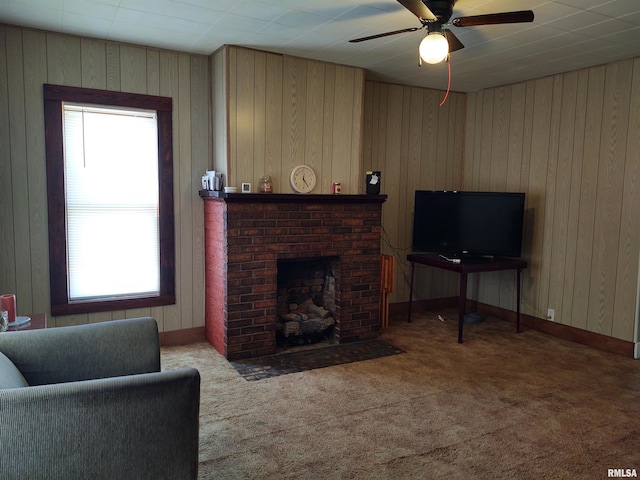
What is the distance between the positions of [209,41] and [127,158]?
1191 millimetres

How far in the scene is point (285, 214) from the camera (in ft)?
13.6

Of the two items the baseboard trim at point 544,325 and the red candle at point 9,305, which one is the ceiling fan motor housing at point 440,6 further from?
Answer: the baseboard trim at point 544,325

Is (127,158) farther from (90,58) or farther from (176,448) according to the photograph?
(176,448)

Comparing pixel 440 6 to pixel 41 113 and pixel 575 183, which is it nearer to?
pixel 575 183

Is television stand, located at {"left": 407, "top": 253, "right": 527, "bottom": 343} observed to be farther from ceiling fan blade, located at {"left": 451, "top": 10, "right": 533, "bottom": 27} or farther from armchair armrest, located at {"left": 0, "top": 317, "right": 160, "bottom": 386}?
armchair armrest, located at {"left": 0, "top": 317, "right": 160, "bottom": 386}

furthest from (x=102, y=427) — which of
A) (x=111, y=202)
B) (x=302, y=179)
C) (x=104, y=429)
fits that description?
(x=302, y=179)

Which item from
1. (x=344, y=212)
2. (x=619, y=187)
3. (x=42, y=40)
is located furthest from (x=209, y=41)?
(x=619, y=187)

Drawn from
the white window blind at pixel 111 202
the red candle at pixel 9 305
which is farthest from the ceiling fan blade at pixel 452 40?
the red candle at pixel 9 305

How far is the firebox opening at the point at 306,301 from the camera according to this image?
14.5 ft

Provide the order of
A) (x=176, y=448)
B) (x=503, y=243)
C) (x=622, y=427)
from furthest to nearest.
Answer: (x=503, y=243), (x=622, y=427), (x=176, y=448)

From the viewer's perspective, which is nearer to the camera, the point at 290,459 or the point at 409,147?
the point at 290,459

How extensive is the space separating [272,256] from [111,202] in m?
1.42

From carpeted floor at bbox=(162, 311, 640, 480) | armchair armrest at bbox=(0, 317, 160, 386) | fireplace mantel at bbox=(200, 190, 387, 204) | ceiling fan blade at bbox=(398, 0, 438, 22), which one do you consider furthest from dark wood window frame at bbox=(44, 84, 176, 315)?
ceiling fan blade at bbox=(398, 0, 438, 22)

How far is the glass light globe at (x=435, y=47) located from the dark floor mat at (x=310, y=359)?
2.47m
